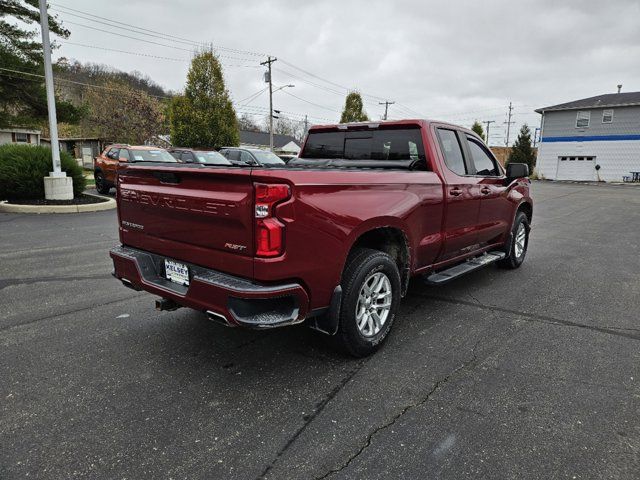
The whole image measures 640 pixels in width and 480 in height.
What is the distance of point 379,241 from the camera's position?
3738mm

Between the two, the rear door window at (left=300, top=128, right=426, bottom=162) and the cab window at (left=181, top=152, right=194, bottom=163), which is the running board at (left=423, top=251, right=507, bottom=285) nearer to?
the rear door window at (left=300, top=128, right=426, bottom=162)

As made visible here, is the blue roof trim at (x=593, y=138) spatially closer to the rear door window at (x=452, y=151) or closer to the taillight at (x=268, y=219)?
the rear door window at (x=452, y=151)

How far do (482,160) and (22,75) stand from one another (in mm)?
21282

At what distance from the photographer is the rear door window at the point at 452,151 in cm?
445

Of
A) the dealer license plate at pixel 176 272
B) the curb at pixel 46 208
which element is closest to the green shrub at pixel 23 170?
the curb at pixel 46 208

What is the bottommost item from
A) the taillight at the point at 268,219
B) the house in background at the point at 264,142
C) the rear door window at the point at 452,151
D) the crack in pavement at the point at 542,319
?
the crack in pavement at the point at 542,319

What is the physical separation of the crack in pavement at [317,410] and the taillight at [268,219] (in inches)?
40.4

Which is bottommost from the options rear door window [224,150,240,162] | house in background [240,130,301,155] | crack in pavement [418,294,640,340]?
crack in pavement [418,294,640,340]

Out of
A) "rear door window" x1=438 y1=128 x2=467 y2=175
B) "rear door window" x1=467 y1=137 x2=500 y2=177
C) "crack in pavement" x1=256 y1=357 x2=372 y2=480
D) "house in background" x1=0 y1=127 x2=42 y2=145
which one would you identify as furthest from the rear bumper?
"house in background" x1=0 y1=127 x2=42 y2=145

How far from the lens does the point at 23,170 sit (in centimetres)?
1216

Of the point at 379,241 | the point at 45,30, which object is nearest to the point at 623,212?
the point at 379,241

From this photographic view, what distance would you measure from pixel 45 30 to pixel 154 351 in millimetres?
12323

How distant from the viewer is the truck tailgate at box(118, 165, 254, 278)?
2686mm

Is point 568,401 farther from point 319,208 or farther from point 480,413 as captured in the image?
point 319,208
